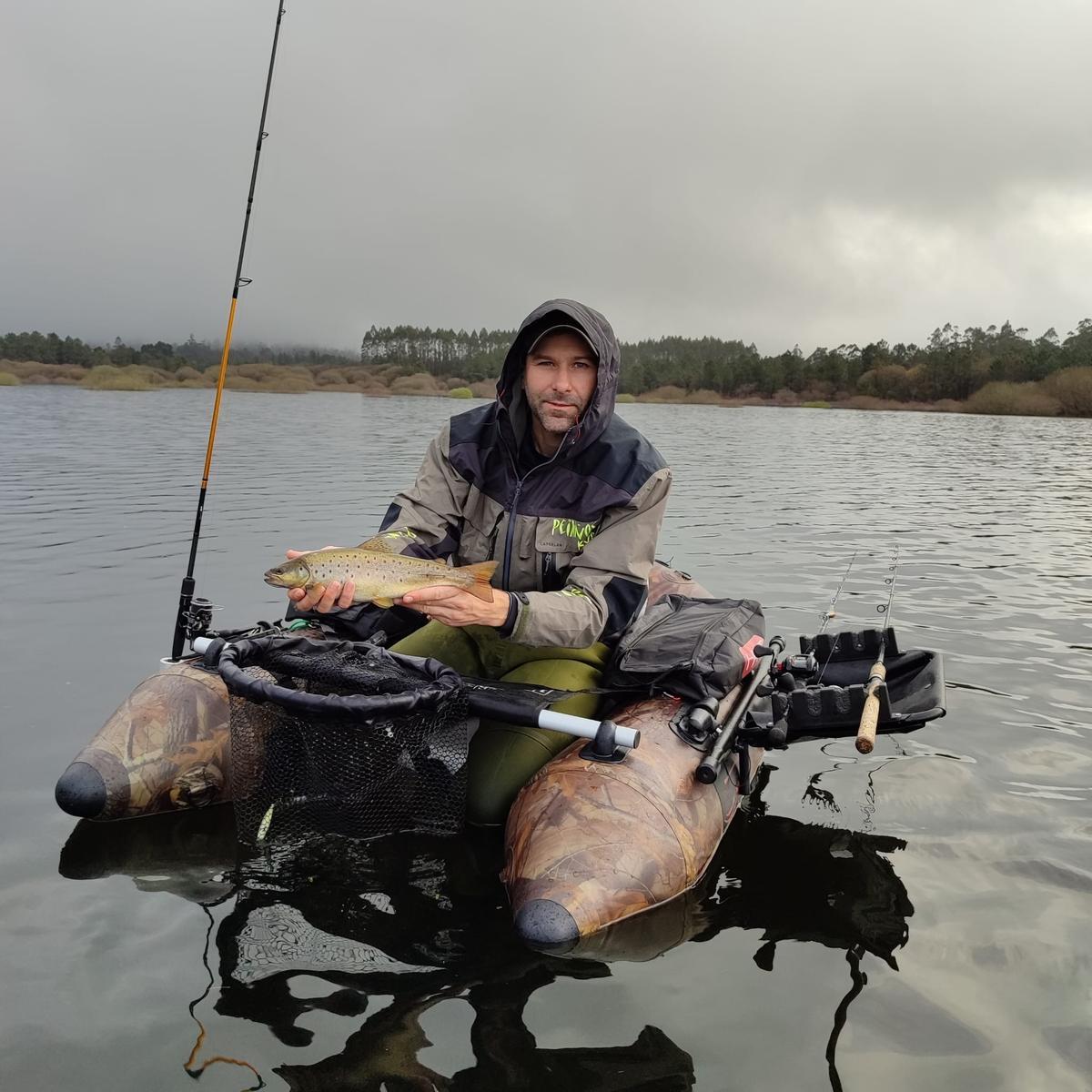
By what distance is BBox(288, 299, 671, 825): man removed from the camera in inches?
187

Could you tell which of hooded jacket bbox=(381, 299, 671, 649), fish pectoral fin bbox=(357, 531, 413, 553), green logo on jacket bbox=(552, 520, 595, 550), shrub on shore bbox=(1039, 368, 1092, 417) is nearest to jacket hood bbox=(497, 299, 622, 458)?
hooded jacket bbox=(381, 299, 671, 649)

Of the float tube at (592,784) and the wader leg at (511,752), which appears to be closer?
the float tube at (592,784)

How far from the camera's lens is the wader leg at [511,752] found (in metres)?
4.77

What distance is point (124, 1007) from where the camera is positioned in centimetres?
334

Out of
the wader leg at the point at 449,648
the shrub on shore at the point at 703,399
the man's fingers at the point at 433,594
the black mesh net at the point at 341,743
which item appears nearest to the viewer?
the black mesh net at the point at 341,743

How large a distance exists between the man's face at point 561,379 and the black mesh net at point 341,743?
1.57 metres

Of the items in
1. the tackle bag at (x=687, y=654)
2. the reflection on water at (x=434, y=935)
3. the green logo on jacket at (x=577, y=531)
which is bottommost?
the reflection on water at (x=434, y=935)

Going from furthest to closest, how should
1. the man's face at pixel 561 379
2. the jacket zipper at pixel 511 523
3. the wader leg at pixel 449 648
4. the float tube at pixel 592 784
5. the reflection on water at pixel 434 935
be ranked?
the wader leg at pixel 449 648
the jacket zipper at pixel 511 523
the man's face at pixel 561 379
the float tube at pixel 592 784
the reflection on water at pixel 434 935

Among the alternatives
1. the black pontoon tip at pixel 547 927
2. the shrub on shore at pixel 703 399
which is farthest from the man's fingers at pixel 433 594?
the shrub on shore at pixel 703 399

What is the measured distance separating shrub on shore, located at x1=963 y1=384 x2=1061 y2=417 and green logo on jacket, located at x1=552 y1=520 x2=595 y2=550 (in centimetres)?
8508

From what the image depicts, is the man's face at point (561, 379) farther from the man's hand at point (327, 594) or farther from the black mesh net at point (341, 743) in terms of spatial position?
the black mesh net at point (341, 743)

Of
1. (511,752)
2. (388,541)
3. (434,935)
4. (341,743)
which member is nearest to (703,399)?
(388,541)

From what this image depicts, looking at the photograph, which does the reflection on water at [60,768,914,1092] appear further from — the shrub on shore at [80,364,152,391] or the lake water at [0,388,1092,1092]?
the shrub on shore at [80,364,152,391]

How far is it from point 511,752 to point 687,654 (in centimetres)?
105
